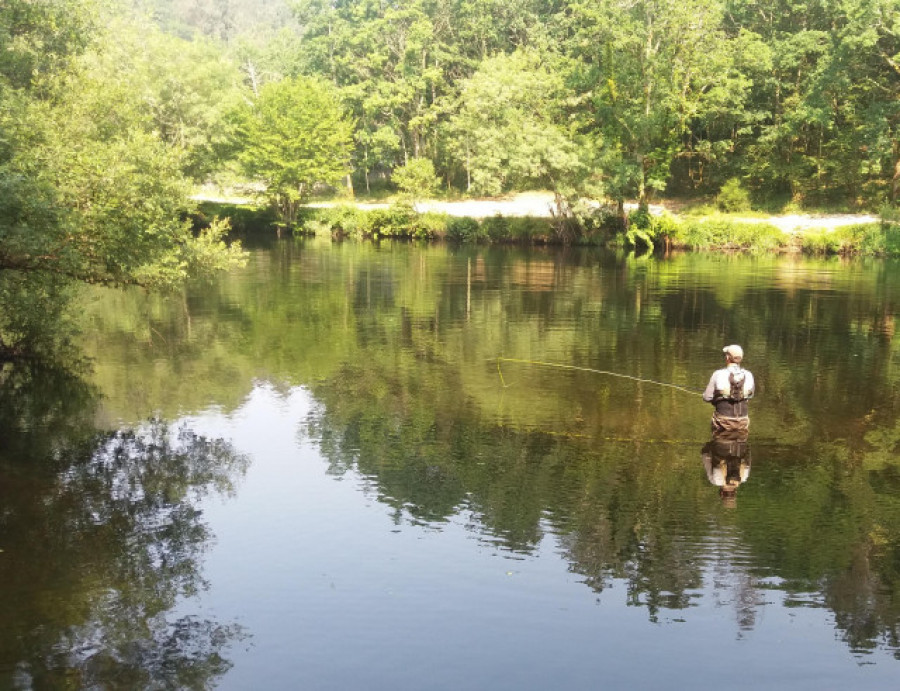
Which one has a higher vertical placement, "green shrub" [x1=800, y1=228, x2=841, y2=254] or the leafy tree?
the leafy tree

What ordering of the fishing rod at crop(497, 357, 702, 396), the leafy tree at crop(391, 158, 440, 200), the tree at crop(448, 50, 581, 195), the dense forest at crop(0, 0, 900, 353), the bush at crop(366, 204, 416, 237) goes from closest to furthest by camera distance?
the fishing rod at crop(497, 357, 702, 396), the dense forest at crop(0, 0, 900, 353), the tree at crop(448, 50, 581, 195), the leafy tree at crop(391, 158, 440, 200), the bush at crop(366, 204, 416, 237)

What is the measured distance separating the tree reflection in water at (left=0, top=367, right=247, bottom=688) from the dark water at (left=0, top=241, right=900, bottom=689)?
49 millimetres

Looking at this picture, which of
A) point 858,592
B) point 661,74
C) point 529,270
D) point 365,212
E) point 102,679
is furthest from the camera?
point 365,212

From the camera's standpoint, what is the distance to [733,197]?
6869 cm

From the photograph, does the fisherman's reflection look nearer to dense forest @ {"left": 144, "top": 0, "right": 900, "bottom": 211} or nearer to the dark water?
the dark water

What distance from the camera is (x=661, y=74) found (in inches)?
2397

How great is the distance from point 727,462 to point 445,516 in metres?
6.10

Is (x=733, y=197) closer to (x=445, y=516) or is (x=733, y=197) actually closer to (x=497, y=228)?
(x=497, y=228)

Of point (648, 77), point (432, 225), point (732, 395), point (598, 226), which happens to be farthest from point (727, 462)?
point (432, 225)

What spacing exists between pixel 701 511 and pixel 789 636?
153 inches

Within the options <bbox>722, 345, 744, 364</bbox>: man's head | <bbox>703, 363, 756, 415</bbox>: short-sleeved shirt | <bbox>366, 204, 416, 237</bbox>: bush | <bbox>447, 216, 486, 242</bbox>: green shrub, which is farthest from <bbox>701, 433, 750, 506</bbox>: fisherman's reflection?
<bbox>366, 204, 416, 237</bbox>: bush

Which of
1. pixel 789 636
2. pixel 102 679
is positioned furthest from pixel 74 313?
pixel 789 636

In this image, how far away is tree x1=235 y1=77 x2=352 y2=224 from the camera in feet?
250

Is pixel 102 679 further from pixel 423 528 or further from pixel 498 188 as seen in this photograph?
pixel 498 188
